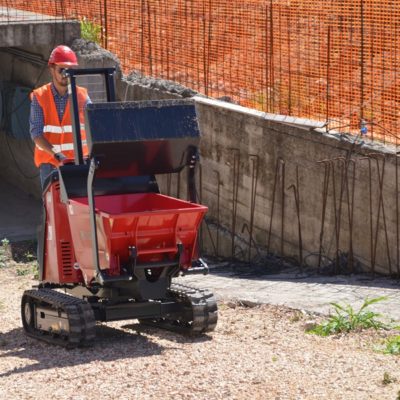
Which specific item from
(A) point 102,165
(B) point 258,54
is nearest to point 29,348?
(A) point 102,165

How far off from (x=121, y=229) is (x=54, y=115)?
6.53 feet

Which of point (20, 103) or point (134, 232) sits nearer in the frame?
point (134, 232)

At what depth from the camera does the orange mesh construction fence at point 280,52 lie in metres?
13.7

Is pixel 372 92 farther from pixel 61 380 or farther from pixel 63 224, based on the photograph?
pixel 61 380

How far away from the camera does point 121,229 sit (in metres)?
9.12

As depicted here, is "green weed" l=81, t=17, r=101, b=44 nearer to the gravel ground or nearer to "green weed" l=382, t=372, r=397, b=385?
the gravel ground

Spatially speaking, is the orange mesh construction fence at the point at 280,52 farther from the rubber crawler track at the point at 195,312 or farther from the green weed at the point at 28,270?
the rubber crawler track at the point at 195,312

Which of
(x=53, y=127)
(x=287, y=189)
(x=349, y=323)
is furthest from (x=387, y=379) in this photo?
(x=287, y=189)

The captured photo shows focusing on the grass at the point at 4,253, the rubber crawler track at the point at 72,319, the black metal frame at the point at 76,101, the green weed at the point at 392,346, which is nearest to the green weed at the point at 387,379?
the green weed at the point at 392,346

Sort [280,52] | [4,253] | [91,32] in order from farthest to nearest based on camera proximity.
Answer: [91,32] < [4,253] < [280,52]

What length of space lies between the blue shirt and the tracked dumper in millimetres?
633

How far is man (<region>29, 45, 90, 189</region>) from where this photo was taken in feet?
34.8

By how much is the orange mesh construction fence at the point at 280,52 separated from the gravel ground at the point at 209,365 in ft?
13.4

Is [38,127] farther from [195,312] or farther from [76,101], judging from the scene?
[195,312]
